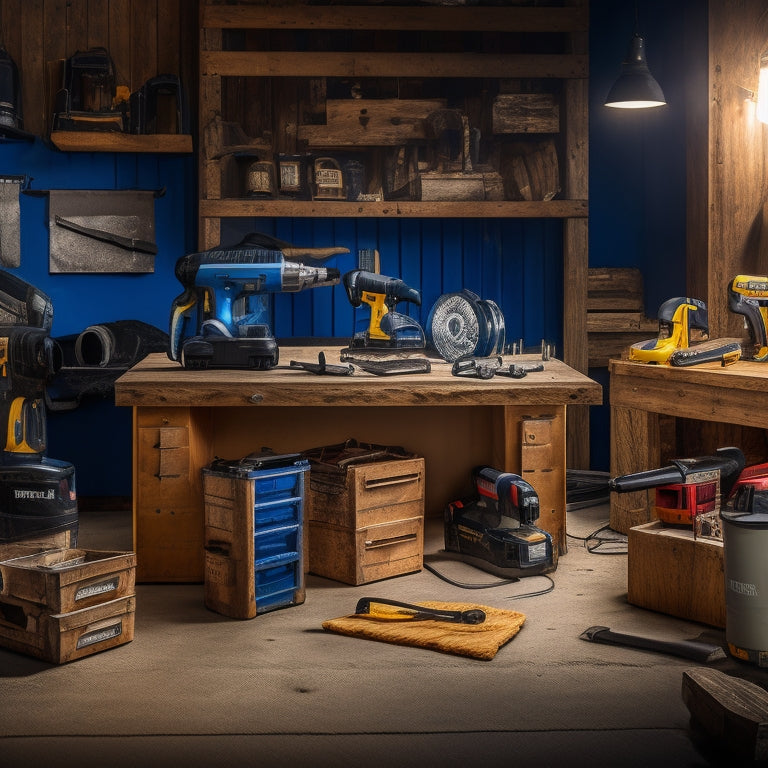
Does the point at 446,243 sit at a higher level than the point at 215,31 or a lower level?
lower

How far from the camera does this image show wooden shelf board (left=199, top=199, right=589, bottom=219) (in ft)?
18.0

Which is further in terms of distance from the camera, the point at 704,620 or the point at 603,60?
the point at 603,60

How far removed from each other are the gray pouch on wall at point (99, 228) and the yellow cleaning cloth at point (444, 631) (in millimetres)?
2866

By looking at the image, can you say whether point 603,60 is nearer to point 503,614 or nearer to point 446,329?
point 446,329

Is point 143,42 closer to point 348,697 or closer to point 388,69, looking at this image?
point 388,69

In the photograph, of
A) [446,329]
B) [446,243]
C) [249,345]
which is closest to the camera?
[249,345]

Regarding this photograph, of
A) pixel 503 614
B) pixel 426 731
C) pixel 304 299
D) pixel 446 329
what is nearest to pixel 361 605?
pixel 503 614

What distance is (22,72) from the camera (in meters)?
5.57

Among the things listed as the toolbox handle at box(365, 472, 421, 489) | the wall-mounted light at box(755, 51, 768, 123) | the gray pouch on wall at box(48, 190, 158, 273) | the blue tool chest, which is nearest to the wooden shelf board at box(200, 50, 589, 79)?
the gray pouch on wall at box(48, 190, 158, 273)

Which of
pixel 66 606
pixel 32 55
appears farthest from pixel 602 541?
pixel 32 55

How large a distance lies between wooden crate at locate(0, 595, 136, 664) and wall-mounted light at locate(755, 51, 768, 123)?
3.69m

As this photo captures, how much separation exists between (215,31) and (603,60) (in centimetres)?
222

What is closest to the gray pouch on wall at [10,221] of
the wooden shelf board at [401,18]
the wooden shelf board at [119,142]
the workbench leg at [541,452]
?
the wooden shelf board at [119,142]

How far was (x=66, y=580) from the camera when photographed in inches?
126
